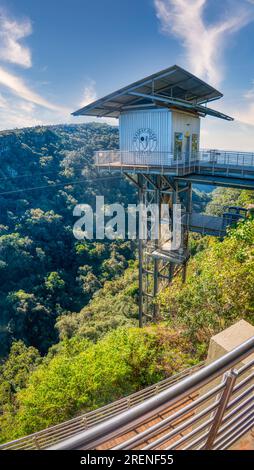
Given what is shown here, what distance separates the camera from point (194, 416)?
1.37 metres

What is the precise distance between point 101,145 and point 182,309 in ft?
157

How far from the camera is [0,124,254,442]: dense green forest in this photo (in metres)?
7.41

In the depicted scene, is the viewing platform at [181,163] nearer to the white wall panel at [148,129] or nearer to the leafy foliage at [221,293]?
the white wall panel at [148,129]

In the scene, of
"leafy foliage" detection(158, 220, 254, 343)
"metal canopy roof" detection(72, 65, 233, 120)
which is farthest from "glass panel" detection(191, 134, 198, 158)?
"leafy foliage" detection(158, 220, 254, 343)

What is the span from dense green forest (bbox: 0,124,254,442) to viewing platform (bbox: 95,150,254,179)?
2.94m

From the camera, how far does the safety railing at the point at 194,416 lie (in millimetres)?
1106

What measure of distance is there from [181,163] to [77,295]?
981 inches

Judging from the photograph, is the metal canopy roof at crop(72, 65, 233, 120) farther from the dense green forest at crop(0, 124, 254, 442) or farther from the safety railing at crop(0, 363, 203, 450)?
the safety railing at crop(0, 363, 203, 450)

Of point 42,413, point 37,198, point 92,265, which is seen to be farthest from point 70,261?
point 42,413

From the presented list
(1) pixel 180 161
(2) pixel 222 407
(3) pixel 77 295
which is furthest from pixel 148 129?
(3) pixel 77 295

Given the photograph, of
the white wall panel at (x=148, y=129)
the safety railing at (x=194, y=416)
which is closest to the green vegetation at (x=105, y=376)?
the safety railing at (x=194, y=416)

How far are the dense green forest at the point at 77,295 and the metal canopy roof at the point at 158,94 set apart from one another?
19.2 feet

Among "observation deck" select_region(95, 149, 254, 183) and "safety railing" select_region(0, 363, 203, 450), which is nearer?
"safety railing" select_region(0, 363, 203, 450)

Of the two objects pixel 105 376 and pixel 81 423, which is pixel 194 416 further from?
pixel 105 376
